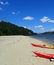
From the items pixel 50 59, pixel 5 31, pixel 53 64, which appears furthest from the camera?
pixel 5 31

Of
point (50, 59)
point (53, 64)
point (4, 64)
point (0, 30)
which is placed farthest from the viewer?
point (0, 30)

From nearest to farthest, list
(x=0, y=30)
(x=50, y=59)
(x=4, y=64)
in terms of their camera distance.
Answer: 1. (x=4, y=64)
2. (x=50, y=59)
3. (x=0, y=30)

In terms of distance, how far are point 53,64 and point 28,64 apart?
184 cm

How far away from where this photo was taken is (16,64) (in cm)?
1223

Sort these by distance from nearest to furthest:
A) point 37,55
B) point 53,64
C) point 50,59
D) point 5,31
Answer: point 53,64, point 50,59, point 37,55, point 5,31

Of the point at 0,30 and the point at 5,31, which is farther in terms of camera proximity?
the point at 5,31

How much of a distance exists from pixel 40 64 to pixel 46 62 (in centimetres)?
83

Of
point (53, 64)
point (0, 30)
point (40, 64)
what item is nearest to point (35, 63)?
point (40, 64)

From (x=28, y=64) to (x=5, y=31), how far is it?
116359 mm

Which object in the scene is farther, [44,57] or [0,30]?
[0,30]

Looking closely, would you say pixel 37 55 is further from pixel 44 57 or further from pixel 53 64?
pixel 53 64

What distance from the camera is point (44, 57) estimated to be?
48.1ft

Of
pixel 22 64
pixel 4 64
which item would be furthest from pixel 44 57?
pixel 4 64

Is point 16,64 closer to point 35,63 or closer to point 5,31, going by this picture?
point 35,63
